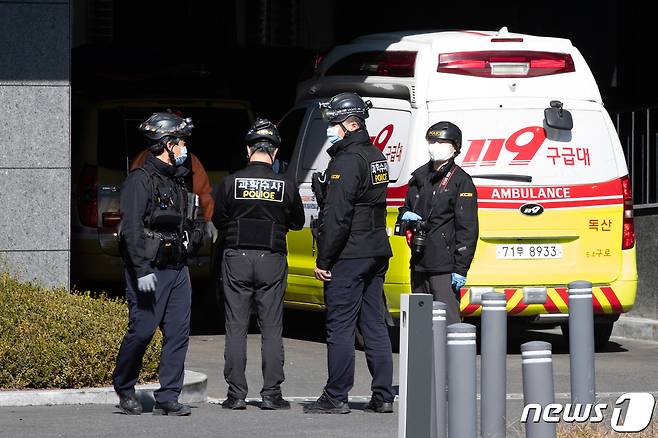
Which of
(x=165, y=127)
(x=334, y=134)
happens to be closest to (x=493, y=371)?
(x=334, y=134)

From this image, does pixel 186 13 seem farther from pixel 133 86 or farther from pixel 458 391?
pixel 458 391

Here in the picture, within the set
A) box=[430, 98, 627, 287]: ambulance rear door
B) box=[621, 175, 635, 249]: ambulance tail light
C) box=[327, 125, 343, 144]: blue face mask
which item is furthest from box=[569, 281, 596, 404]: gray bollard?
box=[621, 175, 635, 249]: ambulance tail light

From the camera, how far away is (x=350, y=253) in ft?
32.1

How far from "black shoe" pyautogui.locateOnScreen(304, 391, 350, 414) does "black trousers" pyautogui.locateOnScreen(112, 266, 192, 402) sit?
843 mm

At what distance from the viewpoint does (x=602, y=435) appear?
25.9 ft

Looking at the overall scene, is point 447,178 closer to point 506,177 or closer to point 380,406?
point 380,406

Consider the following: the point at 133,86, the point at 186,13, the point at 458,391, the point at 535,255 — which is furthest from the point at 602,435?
the point at 186,13

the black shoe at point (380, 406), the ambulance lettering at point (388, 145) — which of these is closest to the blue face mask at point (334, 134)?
the black shoe at point (380, 406)

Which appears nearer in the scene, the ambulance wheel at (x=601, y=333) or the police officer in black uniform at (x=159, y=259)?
the police officer in black uniform at (x=159, y=259)

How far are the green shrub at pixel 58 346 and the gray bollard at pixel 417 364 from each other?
3597 mm

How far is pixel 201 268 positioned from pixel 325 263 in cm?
567

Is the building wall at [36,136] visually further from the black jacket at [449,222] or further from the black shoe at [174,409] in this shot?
the black jacket at [449,222]

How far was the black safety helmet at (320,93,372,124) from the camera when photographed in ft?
32.5

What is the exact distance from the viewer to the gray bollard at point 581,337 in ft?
25.9
